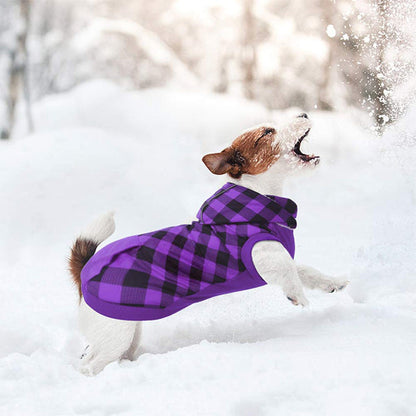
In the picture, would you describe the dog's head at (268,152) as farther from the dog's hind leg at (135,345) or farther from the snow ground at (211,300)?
the dog's hind leg at (135,345)

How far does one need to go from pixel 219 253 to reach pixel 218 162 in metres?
0.33

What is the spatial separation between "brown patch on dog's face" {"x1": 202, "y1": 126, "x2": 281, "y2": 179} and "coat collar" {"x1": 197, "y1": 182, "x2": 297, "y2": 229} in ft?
0.26

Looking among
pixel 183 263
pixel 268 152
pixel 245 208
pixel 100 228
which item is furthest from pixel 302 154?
pixel 100 228

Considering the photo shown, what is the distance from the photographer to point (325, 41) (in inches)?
257

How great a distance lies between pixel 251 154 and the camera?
1833 millimetres

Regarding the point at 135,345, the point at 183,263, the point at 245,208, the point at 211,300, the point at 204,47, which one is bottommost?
the point at 211,300

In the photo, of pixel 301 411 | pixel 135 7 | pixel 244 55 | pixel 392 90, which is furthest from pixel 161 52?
pixel 301 411

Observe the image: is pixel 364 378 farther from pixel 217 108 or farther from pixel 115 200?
pixel 217 108

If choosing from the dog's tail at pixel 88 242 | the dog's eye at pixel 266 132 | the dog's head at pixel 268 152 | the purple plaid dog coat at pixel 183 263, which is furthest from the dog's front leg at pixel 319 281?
the dog's tail at pixel 88 242

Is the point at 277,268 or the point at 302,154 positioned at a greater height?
the point at 302,154

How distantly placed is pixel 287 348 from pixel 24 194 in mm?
3058

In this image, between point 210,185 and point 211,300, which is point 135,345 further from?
point 210,185

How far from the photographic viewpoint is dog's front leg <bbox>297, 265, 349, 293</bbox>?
196 centimetres

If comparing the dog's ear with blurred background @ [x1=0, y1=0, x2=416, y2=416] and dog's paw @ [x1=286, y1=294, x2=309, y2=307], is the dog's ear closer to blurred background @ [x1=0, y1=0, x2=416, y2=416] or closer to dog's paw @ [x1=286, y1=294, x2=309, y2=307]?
blurred background @ [x1=0, y1=0, x2=416, y2=416]
